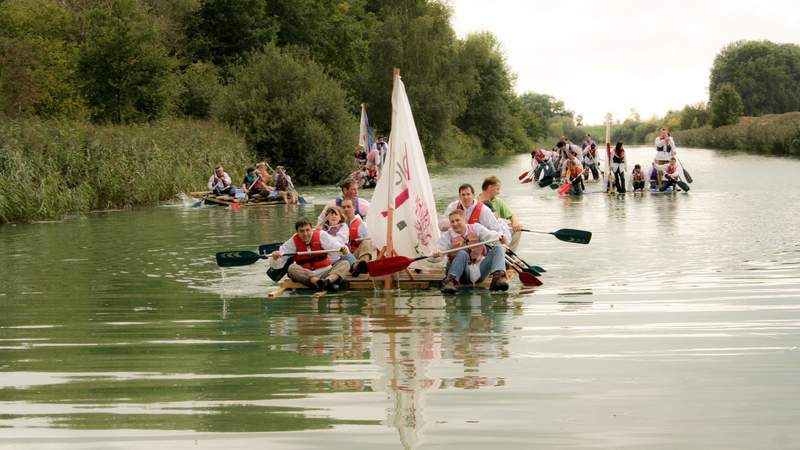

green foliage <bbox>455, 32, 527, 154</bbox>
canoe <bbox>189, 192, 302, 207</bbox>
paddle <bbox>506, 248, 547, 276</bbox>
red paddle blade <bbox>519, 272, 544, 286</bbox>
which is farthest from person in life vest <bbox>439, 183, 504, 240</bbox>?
green foliage <bbox>455, 32, 527, 154</bbox>

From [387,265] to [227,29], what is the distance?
56.3 metres

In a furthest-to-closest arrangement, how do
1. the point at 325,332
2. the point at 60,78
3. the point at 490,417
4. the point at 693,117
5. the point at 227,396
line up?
the point at 693,117
the point at 60,78
the point at 325,332
the point at 227,396
the point at 490,417

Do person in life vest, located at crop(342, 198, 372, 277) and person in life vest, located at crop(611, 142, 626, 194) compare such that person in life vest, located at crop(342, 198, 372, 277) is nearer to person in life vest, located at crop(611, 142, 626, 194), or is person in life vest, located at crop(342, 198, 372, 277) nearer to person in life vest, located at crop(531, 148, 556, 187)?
person in life vest, located at crop(611, 142, 626, 194)

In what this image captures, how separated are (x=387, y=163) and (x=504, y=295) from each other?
211 centimetres

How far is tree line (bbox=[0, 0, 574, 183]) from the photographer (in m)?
47.2

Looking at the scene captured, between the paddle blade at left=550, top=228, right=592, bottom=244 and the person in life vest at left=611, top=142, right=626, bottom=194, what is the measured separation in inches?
775

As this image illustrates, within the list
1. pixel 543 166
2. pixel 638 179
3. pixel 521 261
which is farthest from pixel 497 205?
pixel 543 166

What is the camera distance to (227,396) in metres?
8.25

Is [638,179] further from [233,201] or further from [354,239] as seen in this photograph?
[354,239]

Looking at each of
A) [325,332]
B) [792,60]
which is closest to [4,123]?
[325,332]

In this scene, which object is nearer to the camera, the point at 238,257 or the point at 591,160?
the point at 238,257

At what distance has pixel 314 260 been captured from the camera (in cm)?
1509

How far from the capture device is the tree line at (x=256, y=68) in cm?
4716

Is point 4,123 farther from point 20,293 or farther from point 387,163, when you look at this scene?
point 387,163
